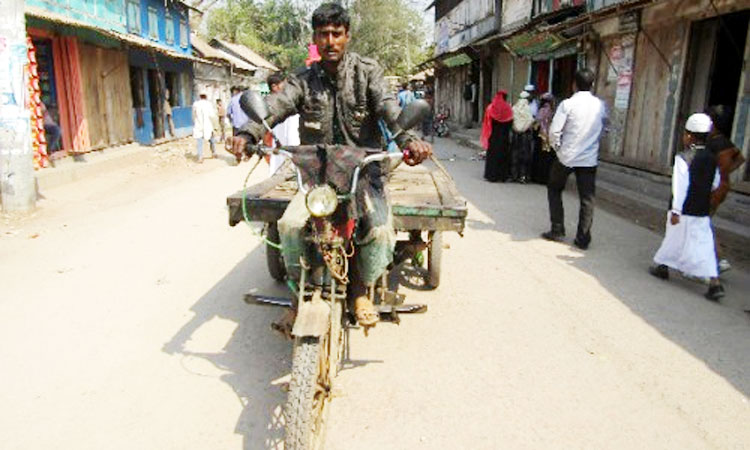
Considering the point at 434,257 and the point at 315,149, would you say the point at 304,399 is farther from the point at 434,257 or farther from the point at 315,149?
the point at 434,257

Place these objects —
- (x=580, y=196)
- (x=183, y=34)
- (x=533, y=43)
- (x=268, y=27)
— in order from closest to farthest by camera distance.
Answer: (x=580, y=196), (x=533, y=43), (x=183, y=34), (x=268, y=27)

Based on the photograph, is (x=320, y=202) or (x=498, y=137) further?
(x=498, y=137)

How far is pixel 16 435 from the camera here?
2836mm

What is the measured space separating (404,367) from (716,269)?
304 cm

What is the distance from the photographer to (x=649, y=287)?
508cm

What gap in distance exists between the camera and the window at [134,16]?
17.0 metres

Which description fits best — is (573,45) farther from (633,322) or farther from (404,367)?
(404,367)

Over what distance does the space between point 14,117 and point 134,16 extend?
36.8ft

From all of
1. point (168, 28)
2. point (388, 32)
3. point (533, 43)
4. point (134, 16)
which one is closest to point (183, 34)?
point (168, 28)

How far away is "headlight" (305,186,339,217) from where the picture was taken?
2.60 meters

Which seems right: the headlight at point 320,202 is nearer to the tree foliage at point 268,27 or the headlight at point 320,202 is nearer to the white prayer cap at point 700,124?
the white prayer cap at point 700,124

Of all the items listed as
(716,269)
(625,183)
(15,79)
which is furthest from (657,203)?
(15,79)

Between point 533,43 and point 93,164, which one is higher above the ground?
point 533,43

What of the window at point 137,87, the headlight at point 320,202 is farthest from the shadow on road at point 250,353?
the window at point 137,87
